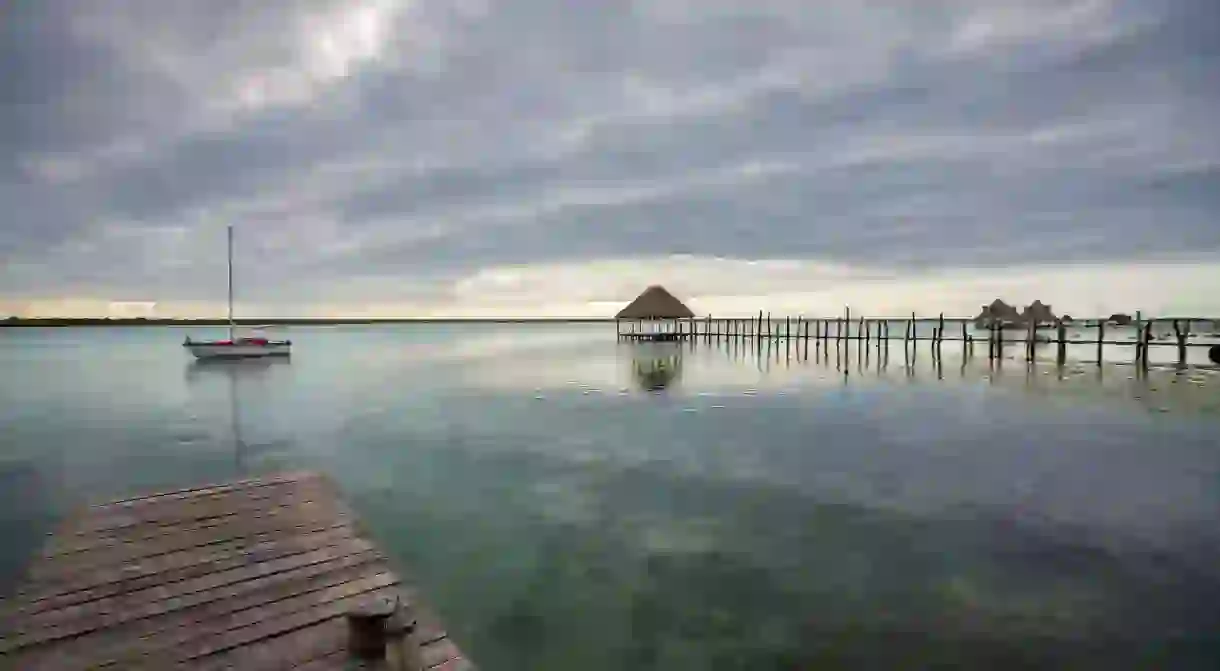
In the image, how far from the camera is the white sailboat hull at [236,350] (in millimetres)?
44688

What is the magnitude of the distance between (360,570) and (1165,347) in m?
69.4

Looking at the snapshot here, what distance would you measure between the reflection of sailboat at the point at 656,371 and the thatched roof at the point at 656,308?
14998 mm

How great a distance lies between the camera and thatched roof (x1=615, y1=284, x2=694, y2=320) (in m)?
62.4

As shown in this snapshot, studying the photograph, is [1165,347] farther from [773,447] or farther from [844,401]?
[773,447]

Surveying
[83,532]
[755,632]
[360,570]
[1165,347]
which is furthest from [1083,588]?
[1165,347]

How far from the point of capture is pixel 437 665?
160 inches

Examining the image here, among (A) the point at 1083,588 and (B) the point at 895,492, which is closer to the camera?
(A) the point at 1083,588

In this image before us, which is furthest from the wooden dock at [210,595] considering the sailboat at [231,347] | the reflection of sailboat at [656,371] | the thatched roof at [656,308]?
the thatched roof at [656,308]

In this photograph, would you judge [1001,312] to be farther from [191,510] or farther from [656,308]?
[191,510]

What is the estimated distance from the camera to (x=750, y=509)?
9.92m

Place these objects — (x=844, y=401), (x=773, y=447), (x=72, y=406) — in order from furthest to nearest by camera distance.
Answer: (x=72, y=406)
(x=844, y=401)
(x=773, y=447)

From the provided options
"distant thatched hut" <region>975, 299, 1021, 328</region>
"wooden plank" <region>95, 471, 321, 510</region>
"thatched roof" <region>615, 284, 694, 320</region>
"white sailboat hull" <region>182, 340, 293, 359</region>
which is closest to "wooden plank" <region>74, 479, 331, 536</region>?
"wooden plank" <region>95, 471, 321, 510</region>

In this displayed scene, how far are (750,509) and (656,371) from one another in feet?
82.4

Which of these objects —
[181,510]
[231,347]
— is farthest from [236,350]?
[181,510]
